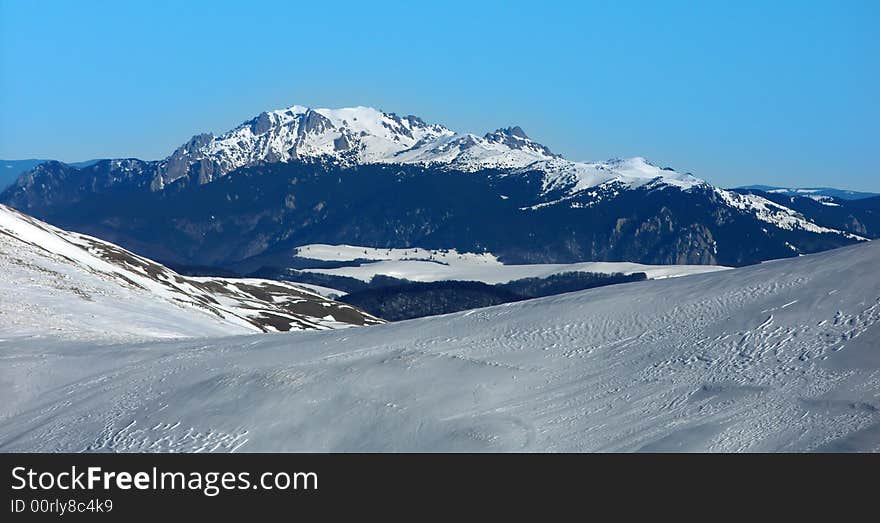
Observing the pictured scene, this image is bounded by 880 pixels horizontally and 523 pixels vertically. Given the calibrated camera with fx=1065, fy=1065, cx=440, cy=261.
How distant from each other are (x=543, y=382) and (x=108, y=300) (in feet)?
220

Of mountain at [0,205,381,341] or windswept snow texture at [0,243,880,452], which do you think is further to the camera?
mountain at [0,205,381,341]

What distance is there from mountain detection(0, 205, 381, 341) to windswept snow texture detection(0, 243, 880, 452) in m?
22.7

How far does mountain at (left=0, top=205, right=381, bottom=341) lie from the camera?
81.6m

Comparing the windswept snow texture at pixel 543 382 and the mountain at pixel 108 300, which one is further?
the mountain at pixel 108 300

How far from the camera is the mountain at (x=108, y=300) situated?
8162 centimetres

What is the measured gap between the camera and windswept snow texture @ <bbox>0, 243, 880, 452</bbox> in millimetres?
37062

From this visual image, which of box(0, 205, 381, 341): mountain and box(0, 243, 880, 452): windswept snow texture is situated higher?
box(0, 205, 381, 341): mountain

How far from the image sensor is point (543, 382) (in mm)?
42906

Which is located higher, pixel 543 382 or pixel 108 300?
pixel 108 300

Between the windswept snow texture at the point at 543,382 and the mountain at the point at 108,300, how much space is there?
22704 mm

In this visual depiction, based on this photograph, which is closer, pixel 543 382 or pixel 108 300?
pixel 543 382

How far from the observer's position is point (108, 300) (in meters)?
99.9
